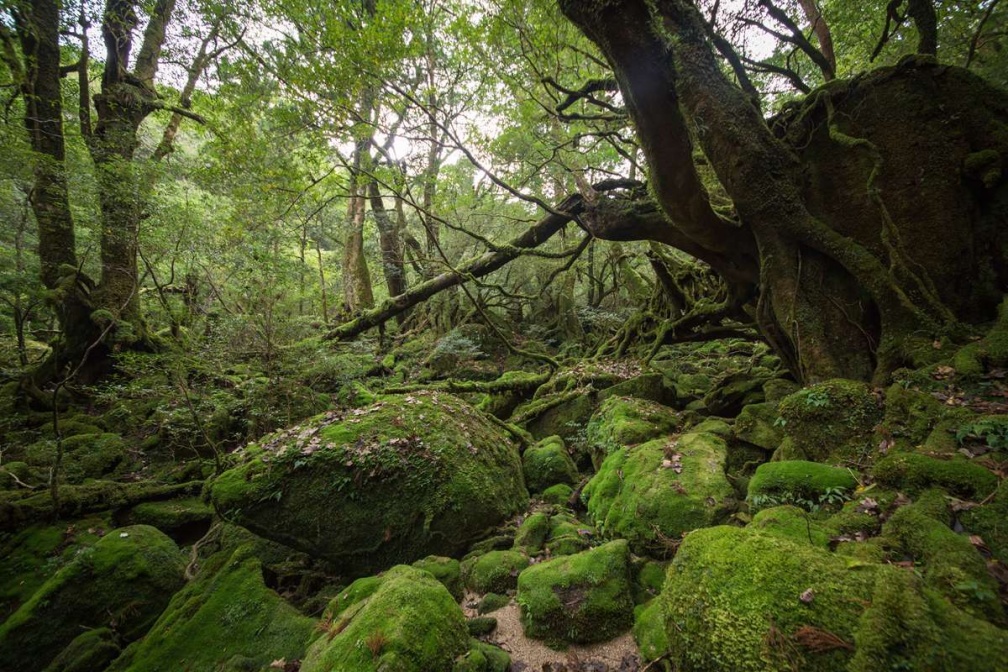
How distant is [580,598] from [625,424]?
3.01 m

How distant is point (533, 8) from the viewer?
8.56 metres

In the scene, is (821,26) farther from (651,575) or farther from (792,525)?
(651,575)

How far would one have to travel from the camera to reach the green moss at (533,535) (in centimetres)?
412

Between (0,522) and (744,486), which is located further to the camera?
(0,522)

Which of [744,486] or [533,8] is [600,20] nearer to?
[744,486]

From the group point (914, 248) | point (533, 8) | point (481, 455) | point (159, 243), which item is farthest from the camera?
point (159, 243)

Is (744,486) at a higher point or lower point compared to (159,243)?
lower

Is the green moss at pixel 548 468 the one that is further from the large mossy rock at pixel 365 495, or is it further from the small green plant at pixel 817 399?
the small green plant at pixel 817 399

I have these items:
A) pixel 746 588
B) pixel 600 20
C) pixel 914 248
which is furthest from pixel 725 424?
pixel 600 20

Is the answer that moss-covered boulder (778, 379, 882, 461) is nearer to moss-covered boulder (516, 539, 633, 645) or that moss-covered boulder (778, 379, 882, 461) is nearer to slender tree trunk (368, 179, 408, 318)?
moss-covered boulder (516, 539, 633, 645)

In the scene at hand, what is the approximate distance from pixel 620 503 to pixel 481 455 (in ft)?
6.27

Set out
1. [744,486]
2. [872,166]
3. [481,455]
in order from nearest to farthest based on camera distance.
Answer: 1. [744,486]
2. [872,166]
3. [481,455]

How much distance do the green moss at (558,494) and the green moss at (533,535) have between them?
0.87 m

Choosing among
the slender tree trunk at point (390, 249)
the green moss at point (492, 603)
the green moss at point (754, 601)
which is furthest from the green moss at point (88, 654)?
the slender tree trunk at point (390, 249)
